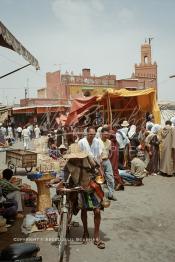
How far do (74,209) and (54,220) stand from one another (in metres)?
1.15

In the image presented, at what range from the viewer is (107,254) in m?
5.52

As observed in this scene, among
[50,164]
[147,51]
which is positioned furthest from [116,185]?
[147,51]

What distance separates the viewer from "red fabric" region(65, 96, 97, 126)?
53.5 feet

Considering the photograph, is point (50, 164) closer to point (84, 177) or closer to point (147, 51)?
point (84, 177)

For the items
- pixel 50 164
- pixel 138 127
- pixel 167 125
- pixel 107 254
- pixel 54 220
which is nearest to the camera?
pixel 107 254

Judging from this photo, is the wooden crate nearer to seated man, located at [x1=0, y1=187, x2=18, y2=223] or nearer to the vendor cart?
the vendor cart

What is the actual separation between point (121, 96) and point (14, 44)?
9822 mm

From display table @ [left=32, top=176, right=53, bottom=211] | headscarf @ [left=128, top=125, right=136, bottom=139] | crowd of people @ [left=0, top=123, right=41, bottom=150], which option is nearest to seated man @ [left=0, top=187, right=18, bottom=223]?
display table @ [left=32, top=176, right=53, bottom=211]

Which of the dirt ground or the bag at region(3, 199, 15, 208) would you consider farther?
the bag at region(3, 199, 15, 208)

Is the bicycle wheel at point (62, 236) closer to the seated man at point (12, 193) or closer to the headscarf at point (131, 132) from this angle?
the seated man at point (12, 193)

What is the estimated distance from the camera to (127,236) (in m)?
6.37

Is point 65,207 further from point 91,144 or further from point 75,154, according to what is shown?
point 91,144

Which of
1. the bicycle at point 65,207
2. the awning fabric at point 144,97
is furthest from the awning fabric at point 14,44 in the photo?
the awning fabric at point 144,97

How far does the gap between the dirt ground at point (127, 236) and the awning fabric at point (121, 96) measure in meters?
6.44
